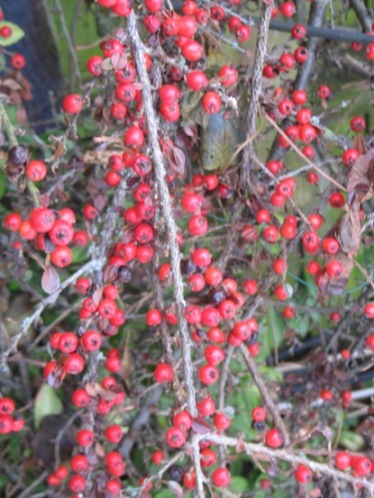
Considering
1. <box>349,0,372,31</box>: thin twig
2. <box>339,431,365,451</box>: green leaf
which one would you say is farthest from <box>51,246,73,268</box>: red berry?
<box>339,431,365,451</box>: green leaf

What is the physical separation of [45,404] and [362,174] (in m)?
1.32

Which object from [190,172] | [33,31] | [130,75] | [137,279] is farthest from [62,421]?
[33,31]

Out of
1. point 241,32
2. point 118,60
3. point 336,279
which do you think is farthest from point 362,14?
point 118,60

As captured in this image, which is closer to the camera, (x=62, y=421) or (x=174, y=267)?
(x=174, y=267)

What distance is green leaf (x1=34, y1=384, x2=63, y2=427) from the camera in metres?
2.00

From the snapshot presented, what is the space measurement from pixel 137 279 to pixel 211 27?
2.74 ft

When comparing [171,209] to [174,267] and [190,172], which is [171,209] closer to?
[174,267]

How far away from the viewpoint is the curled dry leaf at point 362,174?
4.28 ft

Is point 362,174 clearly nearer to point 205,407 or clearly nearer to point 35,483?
point 205,407

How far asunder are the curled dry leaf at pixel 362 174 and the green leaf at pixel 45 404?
4.15ft

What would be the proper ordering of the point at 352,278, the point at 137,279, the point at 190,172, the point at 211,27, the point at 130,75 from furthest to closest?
the point at 352,278, the point at 137,279, the point at 190,172, the point at 211,27, the point at 130,75

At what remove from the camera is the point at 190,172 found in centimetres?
180

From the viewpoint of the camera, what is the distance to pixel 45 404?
2016 mm

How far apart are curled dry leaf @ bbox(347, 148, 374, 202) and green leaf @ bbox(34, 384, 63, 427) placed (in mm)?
1263
